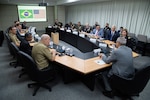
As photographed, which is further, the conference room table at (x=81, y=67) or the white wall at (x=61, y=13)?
the white wall at (x=61, y=13)

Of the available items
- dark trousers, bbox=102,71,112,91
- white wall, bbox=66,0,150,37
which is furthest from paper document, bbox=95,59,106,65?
white wall, bbox=66,0,150,37

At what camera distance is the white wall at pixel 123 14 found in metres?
4.91

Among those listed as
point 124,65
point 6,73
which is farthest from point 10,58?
point 124,65

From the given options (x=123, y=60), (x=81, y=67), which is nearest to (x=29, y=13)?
(x=81, y=67)

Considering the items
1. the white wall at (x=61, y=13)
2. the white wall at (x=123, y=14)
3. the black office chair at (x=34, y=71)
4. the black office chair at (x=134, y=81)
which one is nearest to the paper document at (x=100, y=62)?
the black office chair at (x=134, y=81)

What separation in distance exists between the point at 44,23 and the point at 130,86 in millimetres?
10025

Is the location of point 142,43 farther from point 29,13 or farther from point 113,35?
point 29,13

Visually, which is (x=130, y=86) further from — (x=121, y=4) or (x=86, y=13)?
→ (x=86, y=13)

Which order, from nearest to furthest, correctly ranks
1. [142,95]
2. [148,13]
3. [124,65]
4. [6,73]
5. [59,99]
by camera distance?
[124,65] < [59,99] < [142,95] < [6,73] < [148,13]

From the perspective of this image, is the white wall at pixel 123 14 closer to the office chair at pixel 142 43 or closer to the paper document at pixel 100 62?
the office chair at pixel 142 43

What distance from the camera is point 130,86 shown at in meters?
1.75

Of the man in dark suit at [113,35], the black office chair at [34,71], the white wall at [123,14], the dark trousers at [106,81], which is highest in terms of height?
the white wall at [123,14]

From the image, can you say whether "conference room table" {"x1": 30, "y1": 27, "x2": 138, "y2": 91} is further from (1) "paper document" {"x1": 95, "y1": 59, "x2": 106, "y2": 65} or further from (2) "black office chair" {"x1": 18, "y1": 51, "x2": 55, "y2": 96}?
(2) "black office chair" {"x1": 18, "y1": 51, "x2": 55, "y2": 96}

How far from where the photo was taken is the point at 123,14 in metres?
5.71
